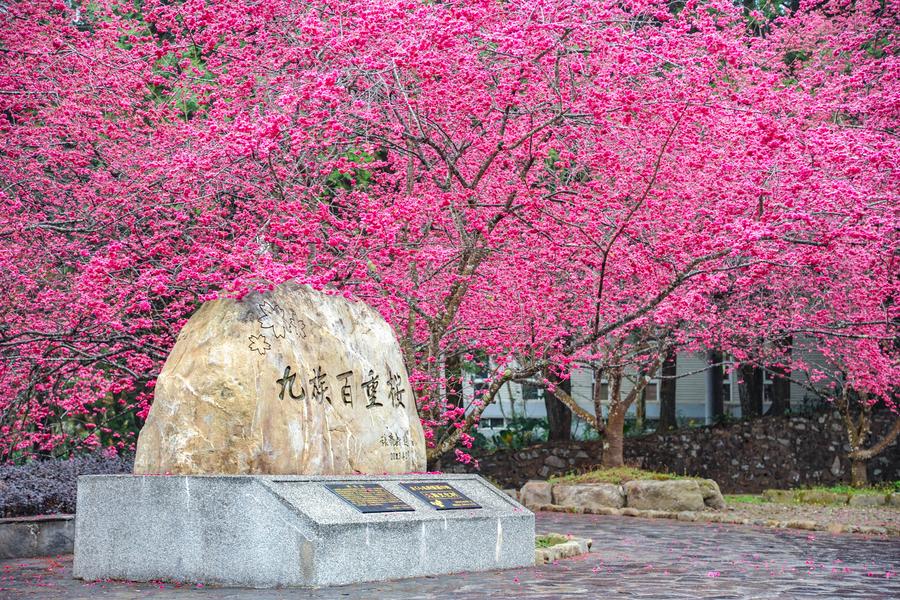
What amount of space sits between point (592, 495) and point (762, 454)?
736cm

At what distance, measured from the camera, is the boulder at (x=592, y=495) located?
Result: 2029 centimetres

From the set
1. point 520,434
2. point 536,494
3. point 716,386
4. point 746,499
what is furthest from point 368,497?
point 716,386

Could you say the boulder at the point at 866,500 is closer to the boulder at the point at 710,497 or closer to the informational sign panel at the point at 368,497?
the boulder at the point at 710,497

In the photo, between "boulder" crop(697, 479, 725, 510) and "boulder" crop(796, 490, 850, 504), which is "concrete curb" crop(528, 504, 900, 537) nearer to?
"boulder" crop(697, 479, 725, 510)

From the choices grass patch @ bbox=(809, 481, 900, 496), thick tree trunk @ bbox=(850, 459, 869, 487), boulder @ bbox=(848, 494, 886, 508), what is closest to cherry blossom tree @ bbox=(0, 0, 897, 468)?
boulder @ bbox=(848, 494, 886, 508)

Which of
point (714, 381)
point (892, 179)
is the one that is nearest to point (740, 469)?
point (714, 381)

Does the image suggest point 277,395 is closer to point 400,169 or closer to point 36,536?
point 36,536

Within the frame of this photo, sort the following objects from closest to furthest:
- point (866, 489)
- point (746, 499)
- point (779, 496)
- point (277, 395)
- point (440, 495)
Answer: point (277, 395) < point (440, 495) < point (779, 496) < point (746, 499) < point (866, 489)

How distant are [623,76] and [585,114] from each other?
0.62m

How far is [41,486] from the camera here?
14.1 meters

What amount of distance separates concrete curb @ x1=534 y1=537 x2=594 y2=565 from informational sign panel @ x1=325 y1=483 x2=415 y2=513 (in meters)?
2.28

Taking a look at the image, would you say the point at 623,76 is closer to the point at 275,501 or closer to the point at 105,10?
the point at 275,501

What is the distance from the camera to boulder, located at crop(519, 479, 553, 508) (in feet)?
69.7

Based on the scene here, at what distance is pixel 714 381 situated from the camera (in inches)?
1216
